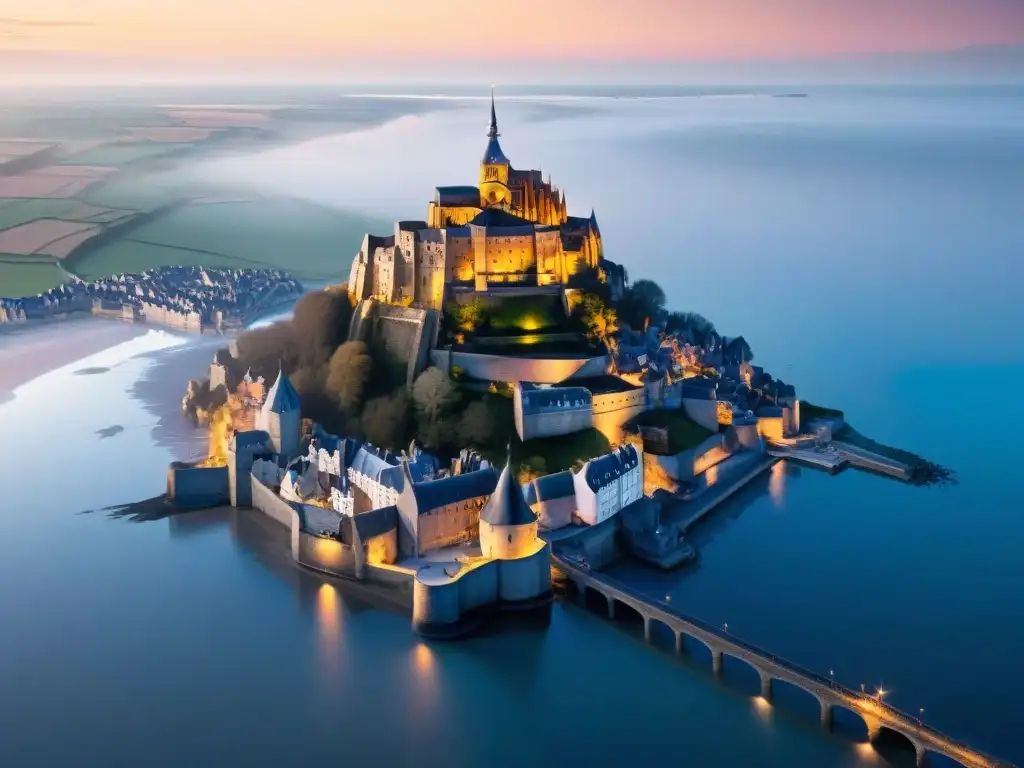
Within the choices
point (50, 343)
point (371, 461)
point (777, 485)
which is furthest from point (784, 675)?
point (50, 343)

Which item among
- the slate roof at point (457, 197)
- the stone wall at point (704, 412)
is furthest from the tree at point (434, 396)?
the slate roof at point (457, 197)

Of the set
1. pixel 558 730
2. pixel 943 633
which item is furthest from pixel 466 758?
pixel 943 633

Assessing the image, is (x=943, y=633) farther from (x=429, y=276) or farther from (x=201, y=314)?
(x=201, y=314)

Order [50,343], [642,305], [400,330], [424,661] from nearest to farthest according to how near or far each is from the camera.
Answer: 1. [424,661]
2. [400,330]
3. [642,305]
4. [50,343]

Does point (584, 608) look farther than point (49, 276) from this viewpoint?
No

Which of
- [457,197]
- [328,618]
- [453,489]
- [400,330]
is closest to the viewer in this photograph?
[328,618]

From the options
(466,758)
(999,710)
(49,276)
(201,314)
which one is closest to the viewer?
(466,758)

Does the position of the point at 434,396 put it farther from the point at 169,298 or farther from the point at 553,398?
the point at 169,298
